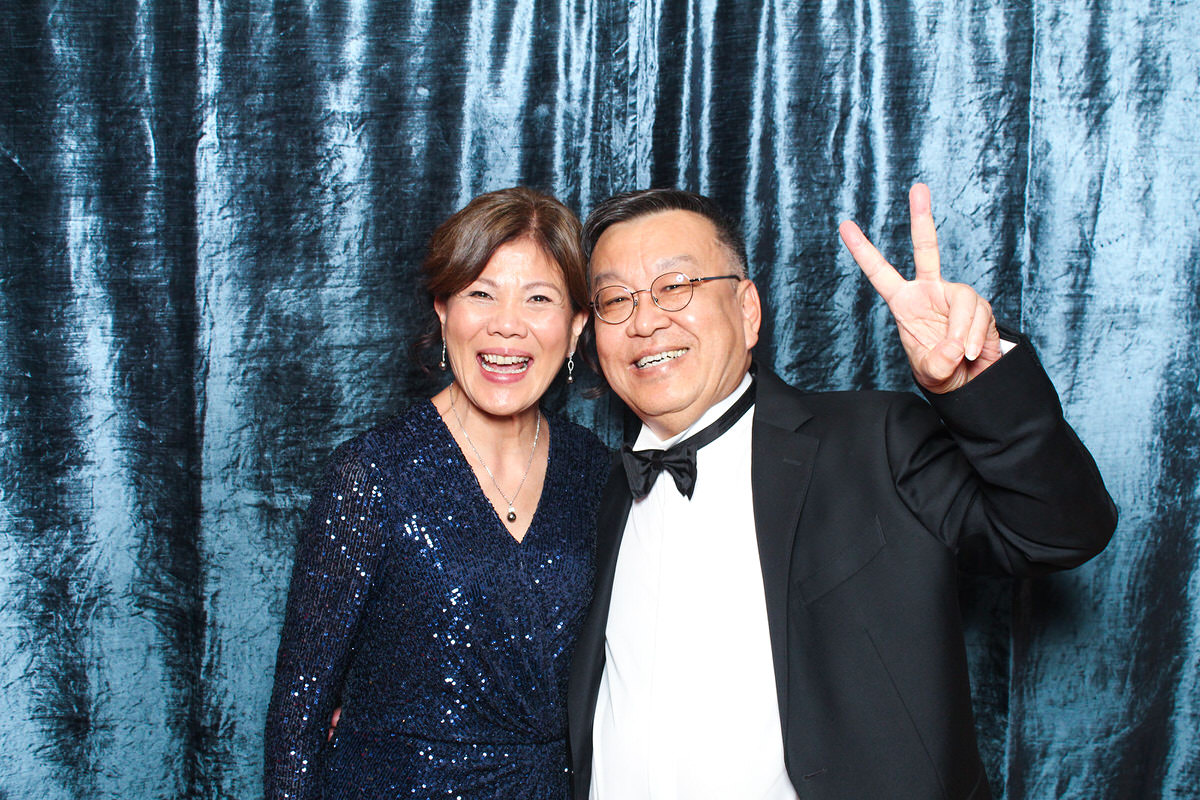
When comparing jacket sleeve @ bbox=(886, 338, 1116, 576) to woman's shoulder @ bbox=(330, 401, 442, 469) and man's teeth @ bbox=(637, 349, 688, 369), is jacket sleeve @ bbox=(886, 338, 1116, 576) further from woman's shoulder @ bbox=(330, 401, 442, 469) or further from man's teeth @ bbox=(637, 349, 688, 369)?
woman's shoulder @ bbox=(330, 401, 442, 469)

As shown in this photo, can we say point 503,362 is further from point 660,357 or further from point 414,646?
point 414,646

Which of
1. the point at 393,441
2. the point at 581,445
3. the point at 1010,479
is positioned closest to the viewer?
the point at 1010,479

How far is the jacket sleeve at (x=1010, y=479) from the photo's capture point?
1135mm

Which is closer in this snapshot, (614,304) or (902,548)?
(902,548)

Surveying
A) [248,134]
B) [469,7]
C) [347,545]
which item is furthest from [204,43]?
[347,545]

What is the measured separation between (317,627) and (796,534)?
0.83 m

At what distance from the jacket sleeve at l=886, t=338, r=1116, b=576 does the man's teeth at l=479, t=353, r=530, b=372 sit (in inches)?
27.9

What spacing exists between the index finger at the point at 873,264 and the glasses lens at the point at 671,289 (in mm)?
320

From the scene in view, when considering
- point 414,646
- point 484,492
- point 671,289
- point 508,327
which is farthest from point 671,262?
point 414,646

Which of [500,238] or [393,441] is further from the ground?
[500,238]

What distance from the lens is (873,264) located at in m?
1.31

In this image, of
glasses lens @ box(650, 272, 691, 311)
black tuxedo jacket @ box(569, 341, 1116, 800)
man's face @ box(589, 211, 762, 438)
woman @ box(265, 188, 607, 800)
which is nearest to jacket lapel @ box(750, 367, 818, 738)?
black tuxedo jacket @ box(569, 341, 1116, 800)

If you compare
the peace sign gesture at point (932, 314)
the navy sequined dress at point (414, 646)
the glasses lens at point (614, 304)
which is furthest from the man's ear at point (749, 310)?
the navy sequined dress at point (414, 646)

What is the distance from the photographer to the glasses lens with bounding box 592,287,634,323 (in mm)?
1562
